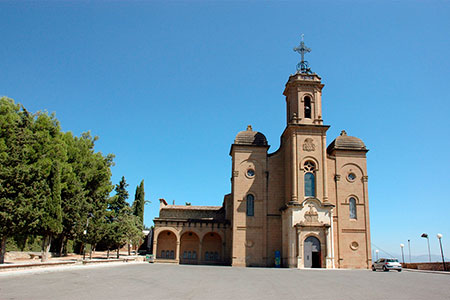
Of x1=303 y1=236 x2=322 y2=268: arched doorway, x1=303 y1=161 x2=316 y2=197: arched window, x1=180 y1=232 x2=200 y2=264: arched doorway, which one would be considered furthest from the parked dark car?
x1=180 y1=232 x2=200 y2=264: arched doorway

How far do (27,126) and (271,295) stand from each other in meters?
21.9

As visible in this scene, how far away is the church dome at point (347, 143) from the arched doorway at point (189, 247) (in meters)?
19.6

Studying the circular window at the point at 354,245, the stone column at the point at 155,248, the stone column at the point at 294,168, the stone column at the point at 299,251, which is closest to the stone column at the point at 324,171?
the stone column at the point at 294,168

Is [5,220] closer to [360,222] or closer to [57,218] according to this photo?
[57,218]

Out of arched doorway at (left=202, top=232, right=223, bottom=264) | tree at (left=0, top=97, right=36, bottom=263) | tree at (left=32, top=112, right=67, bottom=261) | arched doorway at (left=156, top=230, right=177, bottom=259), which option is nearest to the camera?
tree at (left=0, top=97, right=36, bottom=263)

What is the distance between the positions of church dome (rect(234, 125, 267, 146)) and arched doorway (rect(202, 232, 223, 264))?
11720 mm

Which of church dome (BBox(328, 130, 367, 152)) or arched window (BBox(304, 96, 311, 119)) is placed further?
church dome (BBox(328, 130, 367, 152))

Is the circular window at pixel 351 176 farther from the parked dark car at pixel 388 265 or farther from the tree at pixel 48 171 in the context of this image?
the tree at pixel 48 171

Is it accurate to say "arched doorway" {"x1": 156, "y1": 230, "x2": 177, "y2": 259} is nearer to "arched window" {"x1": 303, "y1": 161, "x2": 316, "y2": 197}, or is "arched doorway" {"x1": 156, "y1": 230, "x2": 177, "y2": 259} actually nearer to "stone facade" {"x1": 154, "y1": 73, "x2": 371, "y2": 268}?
"stone facade" {"x1": 154, "y1": 73, "x2": 371, "y2": 268}

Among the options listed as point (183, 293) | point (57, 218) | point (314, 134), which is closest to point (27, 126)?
point (57, 218)

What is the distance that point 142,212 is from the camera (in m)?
59.4

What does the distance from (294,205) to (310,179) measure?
376cm

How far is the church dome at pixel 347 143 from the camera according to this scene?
142 feet

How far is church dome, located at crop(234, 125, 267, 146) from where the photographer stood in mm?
43750
